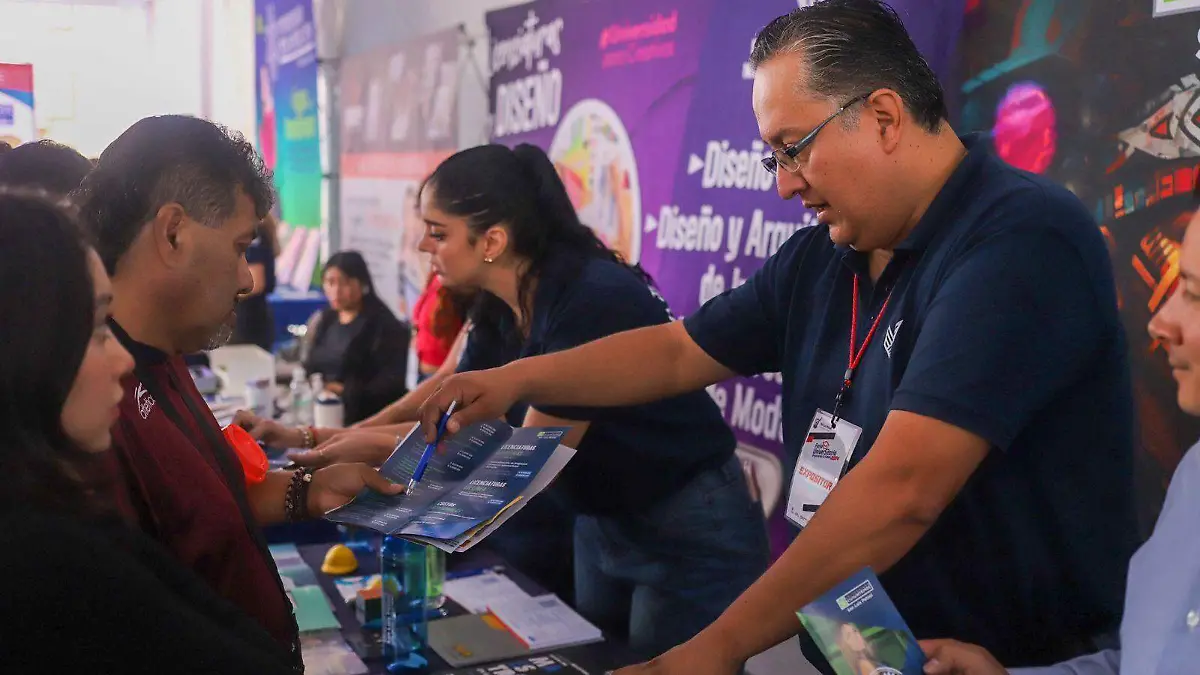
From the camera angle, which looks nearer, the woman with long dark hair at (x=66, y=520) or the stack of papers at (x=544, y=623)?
the woman with long dark hair at (x=66, y=520)

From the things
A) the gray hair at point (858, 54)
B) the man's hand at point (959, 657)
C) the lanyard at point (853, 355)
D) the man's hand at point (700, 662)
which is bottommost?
the man's hand at point (700, 662)

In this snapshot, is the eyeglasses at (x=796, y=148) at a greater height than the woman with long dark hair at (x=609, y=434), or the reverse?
the eyeglasses at (x=796, y=148)

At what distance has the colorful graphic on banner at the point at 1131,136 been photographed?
1906mm

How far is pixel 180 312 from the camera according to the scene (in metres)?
1.40

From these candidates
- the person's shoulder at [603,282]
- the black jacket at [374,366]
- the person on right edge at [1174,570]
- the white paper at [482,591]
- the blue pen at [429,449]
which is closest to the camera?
the person on right edge at [1174,570]

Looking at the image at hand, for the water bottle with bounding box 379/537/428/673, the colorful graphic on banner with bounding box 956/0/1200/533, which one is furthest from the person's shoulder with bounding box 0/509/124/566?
the colorful graphic on banner with bounding box 956/0/1200/533

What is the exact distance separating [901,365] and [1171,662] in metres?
0.49

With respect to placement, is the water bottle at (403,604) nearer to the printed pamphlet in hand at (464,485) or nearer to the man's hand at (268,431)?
the printed pamphlet in hand at (464,485)

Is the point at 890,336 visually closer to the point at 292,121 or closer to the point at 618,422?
the point at 618,422

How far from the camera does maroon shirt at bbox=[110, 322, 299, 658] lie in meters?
1.28

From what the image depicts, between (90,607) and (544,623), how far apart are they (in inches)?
46.7

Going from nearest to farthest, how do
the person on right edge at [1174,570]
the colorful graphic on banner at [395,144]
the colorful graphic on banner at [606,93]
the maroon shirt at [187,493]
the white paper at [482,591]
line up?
the person on right edge at [1174,570] → the maroon shirt at [187,493] → the white paper at [482,591] → the colorful graphic on banner at [606,93] → the colorful graphic on banner at [395,144]

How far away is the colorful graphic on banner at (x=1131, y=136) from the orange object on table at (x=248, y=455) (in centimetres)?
163

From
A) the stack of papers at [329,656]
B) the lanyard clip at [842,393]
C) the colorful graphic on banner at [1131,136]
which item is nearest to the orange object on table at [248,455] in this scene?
the stack of papers at [329,656]
